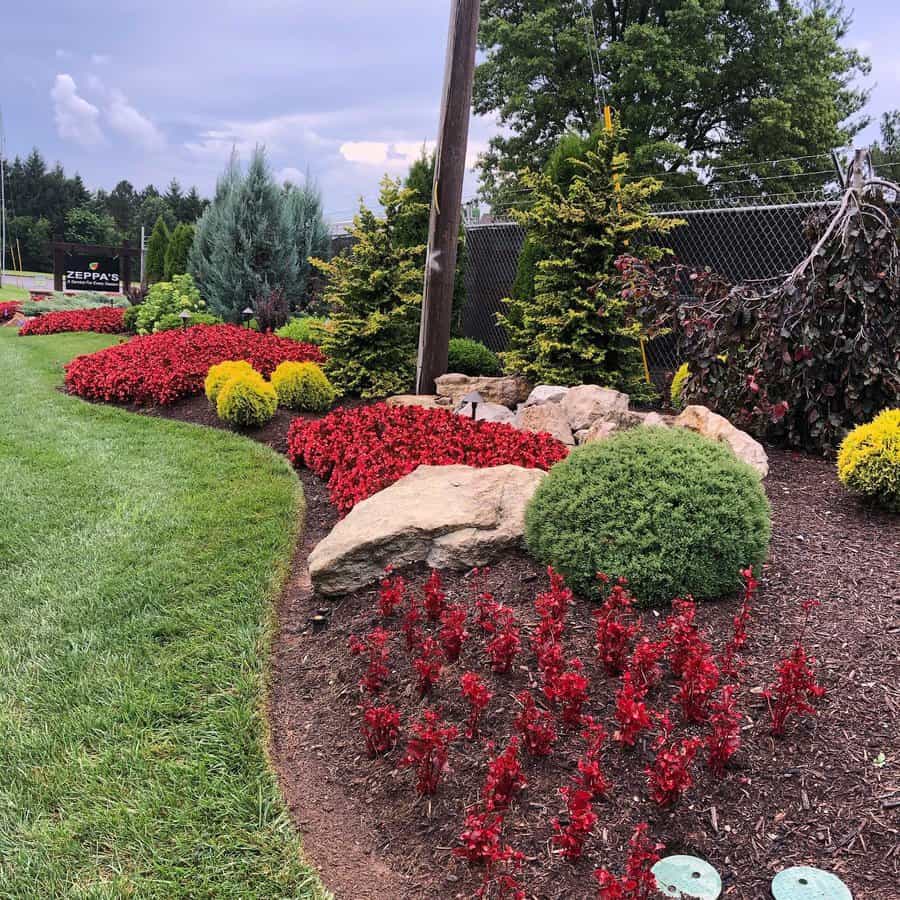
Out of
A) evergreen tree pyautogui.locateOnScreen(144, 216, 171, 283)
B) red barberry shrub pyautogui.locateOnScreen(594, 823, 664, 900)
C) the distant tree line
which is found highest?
the distant tree line

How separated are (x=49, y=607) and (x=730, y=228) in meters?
7.45

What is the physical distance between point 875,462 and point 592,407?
6.93 feet

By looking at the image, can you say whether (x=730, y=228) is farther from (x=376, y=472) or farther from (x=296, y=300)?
(x=296, y=300)

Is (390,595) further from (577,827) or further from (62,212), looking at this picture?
(62,212)

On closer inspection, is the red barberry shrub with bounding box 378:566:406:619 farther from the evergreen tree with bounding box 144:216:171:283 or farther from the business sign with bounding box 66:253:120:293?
the business sign with bounding box 66:253:120:293

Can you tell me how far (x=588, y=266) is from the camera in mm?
7508

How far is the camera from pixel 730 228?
8.09 metres

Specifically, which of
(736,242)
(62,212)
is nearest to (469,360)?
(736,242)

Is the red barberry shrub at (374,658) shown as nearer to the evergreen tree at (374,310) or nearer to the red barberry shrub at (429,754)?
the red barberry shrub at (429,754)

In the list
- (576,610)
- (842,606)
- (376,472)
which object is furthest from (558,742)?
(376,472)

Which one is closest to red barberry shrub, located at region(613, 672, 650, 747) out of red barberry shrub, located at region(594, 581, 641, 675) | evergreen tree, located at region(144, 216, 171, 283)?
red barberry shrub, located at region(594, 581, 641, 675)

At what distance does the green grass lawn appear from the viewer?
2.06 metres

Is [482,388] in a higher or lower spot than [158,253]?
lower

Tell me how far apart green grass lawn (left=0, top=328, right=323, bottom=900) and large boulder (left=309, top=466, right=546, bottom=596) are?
37 centimetres
